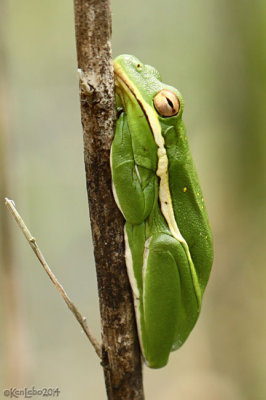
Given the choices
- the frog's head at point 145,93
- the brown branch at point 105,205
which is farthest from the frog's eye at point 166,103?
the brown branch at point 105,205

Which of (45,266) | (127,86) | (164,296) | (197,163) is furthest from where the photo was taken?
(197,163)

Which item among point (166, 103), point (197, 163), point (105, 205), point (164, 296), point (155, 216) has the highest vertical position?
point (166, 103)

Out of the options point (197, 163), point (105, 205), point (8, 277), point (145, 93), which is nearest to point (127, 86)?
point (145, 93)

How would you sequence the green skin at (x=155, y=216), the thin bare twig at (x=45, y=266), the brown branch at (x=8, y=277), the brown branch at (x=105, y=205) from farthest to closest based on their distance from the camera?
the brown branch at (x=8, y=277) → the green skin at (x=155, y=216) → the thin bare twig at (x=45, y=266) → the brown branch at (x=105, y=205)

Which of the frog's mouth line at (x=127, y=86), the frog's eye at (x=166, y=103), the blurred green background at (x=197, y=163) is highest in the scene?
the frog's mouth line at (x=127, y=86)

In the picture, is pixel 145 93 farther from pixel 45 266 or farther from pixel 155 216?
pixel 45 266

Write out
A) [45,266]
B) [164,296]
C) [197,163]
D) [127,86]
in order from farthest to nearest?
1. [197,163]
2. [164,296]
3. [127,86]
4. [45,266]

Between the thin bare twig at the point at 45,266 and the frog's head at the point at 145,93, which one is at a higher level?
the frog's head at the point at 145,93

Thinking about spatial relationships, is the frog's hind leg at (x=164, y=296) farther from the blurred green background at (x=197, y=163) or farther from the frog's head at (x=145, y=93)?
the blurred green background at (x=197, y=163)

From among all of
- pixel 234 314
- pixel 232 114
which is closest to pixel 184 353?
pixel 234 314
